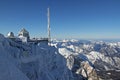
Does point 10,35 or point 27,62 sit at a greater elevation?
point 10,35

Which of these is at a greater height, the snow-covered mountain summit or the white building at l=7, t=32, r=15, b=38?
the white building at l=7, t=32, r=15, b=38

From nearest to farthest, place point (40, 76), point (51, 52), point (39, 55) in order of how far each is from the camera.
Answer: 1. point (40, 76)
2. point (39, 55)
3. point (51, 52)

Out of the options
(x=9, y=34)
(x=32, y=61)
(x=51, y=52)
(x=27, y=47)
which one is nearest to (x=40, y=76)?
(x=32, y=61)

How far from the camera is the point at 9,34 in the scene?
99.4 m

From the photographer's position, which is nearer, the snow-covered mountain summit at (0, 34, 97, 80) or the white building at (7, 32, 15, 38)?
the snow-covered mountain summit at (0, 34, 97, 80)

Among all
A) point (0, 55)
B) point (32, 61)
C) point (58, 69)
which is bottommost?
point (58, 69)

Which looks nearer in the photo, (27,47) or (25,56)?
(25,56)

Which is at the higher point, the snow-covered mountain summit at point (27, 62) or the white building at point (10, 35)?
the white building at point (10, 35)

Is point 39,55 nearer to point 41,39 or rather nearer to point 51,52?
point 51,52

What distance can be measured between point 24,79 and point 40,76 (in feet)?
89.2

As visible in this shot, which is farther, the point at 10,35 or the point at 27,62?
the point at 10,35

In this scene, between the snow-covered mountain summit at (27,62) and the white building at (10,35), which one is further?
the white building at (10,35)

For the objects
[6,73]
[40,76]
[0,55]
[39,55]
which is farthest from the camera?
[39,55]

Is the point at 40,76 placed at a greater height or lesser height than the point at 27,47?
lesser
